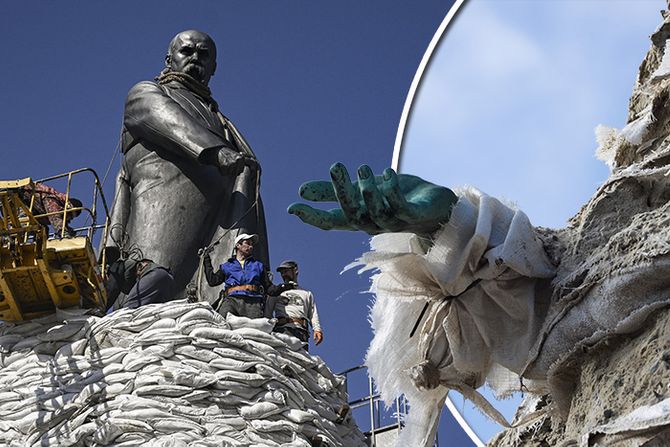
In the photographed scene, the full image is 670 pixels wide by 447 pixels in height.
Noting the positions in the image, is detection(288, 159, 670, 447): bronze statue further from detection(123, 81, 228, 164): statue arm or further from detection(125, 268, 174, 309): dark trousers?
detection(123, 81, 228, 164): statue arm

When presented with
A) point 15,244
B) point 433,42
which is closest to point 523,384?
point 15,244

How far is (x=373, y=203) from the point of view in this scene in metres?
2.23

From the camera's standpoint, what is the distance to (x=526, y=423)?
2.70m

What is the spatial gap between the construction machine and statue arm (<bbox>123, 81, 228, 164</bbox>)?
1794mm

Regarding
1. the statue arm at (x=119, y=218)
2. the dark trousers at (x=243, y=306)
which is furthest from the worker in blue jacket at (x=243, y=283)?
the statue arm at (x=119, y=218)

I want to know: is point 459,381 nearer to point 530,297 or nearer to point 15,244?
point 530,297

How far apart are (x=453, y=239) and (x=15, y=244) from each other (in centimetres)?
650

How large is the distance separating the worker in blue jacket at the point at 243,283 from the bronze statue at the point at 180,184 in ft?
3.31

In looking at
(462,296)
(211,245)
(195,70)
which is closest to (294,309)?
(211,245)

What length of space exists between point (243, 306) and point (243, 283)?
19cm

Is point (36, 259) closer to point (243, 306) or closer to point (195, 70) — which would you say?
point (243, 306)

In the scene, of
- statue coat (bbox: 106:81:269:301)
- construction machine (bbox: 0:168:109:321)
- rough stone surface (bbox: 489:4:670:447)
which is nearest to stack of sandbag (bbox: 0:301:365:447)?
construction machine (bbox: 0:168:109:321)

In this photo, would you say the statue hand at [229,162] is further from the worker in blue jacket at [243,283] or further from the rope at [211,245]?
the worker in blue jacket at [243,283]

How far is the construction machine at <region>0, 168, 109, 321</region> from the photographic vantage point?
8.51 meters
